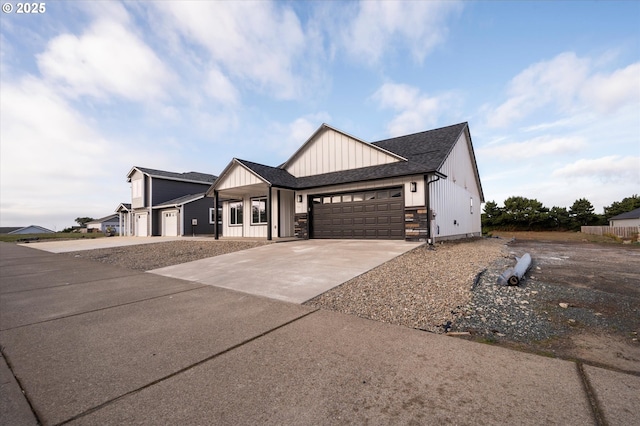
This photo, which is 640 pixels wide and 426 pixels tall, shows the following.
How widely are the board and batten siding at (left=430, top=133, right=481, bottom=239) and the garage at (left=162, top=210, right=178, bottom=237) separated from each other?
2152cm

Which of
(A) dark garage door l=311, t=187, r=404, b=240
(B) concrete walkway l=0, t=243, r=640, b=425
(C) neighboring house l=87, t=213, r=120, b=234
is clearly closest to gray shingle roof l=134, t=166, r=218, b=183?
(A) dark garage door l=311, t=187, r=404, b=240

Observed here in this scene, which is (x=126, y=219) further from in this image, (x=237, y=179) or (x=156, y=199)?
(x=237, y=179)

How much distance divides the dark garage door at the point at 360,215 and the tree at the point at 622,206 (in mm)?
41651

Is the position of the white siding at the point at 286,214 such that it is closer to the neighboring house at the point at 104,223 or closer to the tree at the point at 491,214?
the tree at the point at 491,214

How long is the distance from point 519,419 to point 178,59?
14108 mm

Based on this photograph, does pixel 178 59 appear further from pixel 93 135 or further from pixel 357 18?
pixel 93 135

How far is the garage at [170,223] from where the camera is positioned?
23.4 m

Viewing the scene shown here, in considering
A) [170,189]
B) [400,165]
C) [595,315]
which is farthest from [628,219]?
[170,189]

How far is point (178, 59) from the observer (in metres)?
11.0

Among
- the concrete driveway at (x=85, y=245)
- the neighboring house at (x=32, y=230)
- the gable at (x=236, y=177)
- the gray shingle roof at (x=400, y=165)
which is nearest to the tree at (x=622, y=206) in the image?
the gray shingle roof at (x=400, y=165)

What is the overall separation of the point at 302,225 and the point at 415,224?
5862mm

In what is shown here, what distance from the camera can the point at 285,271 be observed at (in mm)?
6410

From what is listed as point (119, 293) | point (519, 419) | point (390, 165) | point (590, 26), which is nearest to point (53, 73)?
point (119, 293)

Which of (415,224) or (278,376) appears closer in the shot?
(278,376)
